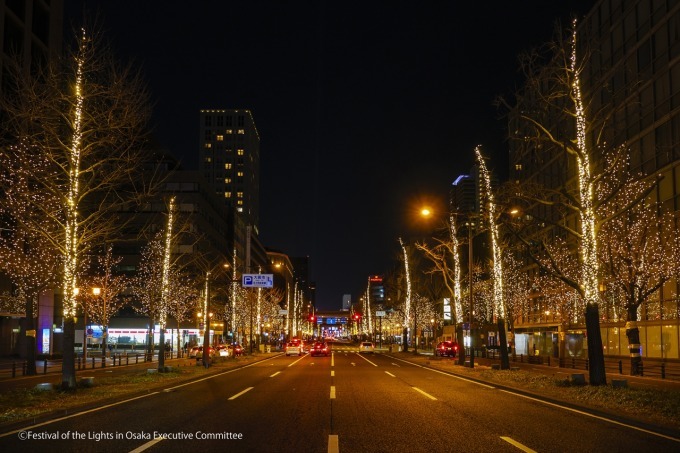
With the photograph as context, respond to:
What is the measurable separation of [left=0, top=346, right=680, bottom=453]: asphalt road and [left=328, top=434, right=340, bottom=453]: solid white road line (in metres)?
0.02

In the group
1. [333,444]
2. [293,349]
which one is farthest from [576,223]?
[333,444]

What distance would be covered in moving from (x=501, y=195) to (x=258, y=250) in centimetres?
15185

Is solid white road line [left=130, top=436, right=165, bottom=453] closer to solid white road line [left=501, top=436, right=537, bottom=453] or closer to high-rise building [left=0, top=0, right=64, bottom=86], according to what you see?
solid white road line [left=501, top=436, right=537, bottom=453]

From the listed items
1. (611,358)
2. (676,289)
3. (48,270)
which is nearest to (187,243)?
(48,270)

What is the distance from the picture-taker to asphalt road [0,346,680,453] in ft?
36.4

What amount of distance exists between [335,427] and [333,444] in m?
2.13

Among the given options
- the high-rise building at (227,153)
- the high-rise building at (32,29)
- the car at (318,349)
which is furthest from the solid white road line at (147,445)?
the high-rise building at (227,153)

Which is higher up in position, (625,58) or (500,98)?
(625,58)

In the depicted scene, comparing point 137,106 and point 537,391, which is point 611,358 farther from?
point 137,106

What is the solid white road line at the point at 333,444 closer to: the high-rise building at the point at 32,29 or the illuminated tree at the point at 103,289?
the illuminated tree at the point at 103,289

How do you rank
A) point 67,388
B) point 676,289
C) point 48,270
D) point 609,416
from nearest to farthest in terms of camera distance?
point 609,416 < point 67,388 < point 48,270 < point 676,289

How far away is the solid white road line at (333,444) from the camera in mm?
10656

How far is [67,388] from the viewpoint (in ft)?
66.7

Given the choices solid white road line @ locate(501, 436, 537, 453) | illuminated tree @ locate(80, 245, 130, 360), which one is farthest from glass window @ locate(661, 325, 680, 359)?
illuminated tree @ locate(80, 245, 130, 360)
